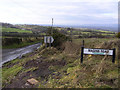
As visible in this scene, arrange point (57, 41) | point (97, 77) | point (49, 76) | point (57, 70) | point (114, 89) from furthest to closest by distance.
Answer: point (57, 41) → point (57, 70) → point (49, 76) → point (97, 77) → point (114, 89)

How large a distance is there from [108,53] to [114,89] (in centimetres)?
277

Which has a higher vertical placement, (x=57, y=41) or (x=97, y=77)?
(x=57, y=41)

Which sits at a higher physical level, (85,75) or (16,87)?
(85,75)

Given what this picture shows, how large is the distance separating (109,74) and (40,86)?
3255 mm

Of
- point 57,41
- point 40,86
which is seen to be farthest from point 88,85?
point 57,41

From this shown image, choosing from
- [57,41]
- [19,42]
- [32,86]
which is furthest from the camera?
[19,42]

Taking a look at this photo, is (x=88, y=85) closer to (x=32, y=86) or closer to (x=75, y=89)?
(x=75, y=89)

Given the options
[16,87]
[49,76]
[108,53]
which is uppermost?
[108,53]

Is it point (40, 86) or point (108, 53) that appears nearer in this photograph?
point (40, 86)

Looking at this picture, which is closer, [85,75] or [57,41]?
[85,75]

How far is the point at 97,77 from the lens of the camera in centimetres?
545

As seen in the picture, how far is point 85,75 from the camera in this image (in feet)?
18.9

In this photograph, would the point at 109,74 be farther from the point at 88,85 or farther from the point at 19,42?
the point at 19,42

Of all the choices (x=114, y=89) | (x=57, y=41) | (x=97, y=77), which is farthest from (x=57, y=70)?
(x=57, y=41)
